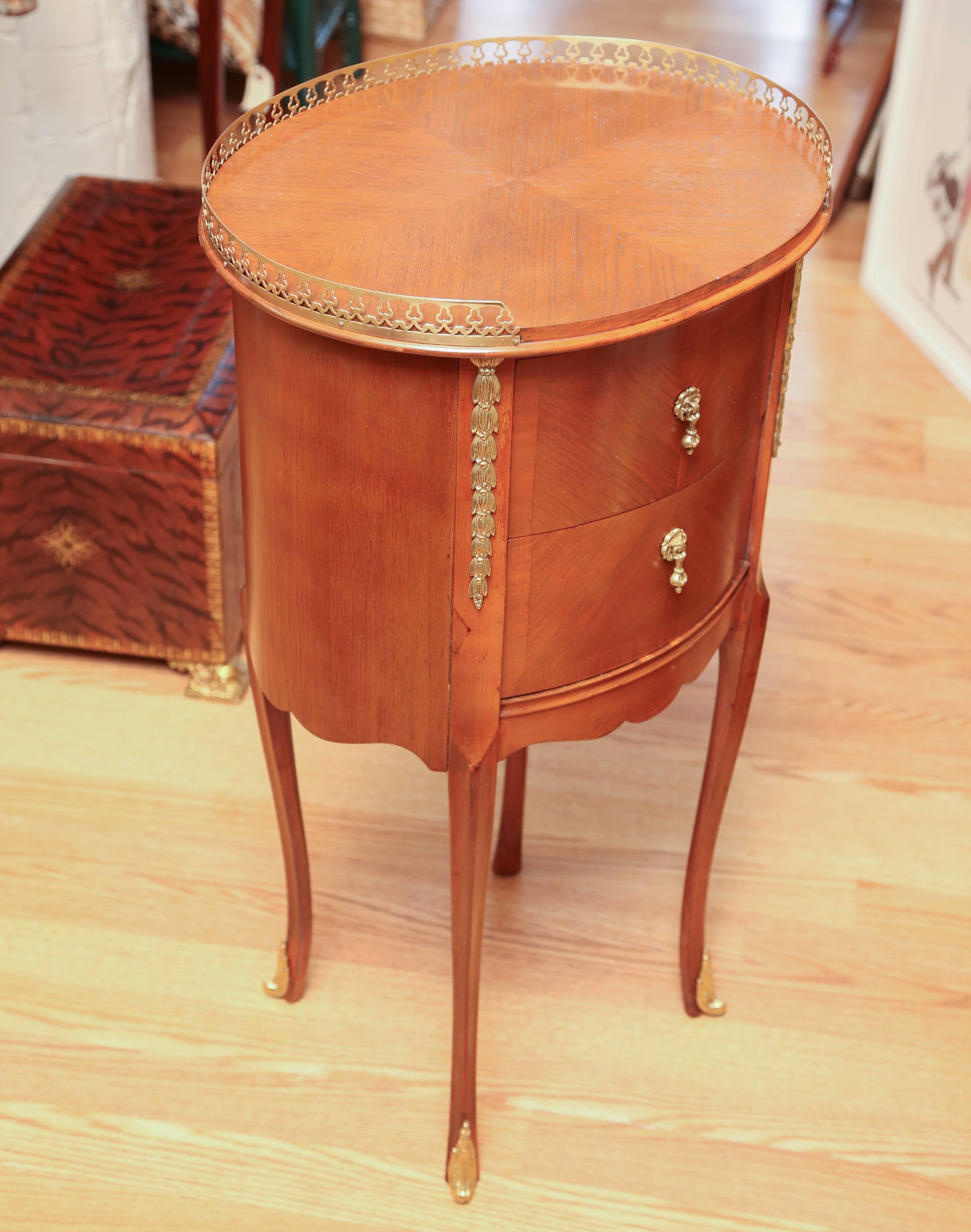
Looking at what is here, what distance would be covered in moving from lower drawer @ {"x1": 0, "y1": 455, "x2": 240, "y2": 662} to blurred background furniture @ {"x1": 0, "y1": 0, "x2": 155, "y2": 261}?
3.24ft

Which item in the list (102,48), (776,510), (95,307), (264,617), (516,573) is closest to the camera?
(516,573)

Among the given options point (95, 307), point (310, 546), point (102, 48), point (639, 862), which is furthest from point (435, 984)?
point (102, 48)

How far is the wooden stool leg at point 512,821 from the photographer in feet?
5.44

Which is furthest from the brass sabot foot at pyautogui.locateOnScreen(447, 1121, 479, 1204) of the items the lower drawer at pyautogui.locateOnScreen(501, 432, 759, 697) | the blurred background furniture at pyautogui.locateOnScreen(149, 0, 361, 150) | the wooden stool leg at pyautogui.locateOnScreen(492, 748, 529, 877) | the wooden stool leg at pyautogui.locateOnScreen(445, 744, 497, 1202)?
the blurred background furniture at pyautogui.locateOnScreen(149, 0, 361, 150)

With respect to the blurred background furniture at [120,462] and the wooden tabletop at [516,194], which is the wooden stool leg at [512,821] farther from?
the wooden tabletop at [516,194]

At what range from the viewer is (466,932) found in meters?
1.26

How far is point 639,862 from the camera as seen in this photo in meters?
1.78

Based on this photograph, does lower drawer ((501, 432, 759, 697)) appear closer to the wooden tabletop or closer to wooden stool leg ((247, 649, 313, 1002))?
the wooden tabletop

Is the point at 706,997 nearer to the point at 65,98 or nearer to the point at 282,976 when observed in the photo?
the point at 282,976

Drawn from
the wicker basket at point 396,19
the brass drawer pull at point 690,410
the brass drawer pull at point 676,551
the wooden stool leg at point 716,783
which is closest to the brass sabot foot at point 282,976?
the wooden stool leg at point 716,783

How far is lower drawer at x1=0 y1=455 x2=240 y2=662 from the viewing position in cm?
186

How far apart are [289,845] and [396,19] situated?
3191 millimetres

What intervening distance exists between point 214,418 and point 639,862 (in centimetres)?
80

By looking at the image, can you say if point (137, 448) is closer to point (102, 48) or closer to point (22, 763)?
point (22, 763)
